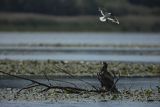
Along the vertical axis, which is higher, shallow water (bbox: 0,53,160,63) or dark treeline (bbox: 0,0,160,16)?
dark treeline (bbox: 0,0,160,16)

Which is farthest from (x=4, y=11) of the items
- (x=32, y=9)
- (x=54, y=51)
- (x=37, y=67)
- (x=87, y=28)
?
(x=37, y=67)

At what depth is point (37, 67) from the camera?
32.3 metres

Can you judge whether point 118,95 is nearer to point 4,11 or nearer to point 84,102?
point 84,102

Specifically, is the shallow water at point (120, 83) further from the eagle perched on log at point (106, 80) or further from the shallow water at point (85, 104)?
the shallow water at point (85, 104)

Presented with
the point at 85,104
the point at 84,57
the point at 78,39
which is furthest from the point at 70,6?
the point at 85,104

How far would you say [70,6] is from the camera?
A: 2977 inches

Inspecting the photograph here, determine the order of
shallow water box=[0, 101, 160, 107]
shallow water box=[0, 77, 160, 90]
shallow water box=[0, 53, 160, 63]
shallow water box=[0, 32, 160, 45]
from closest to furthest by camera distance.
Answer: shallow water box=[0, 101, 160, 107], shallow water box=[0, 77, 160, 90], shallow water box=[0, 53, 160, 63], shallow water box=[0, 32, 160, 45]

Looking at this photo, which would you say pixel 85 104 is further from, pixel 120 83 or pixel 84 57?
pixel 84 57

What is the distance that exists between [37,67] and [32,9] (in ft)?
141

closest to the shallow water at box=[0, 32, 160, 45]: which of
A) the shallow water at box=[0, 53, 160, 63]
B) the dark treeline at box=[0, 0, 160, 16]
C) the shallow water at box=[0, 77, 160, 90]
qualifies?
the dark treeline at box=[0, 0, 160, 16]

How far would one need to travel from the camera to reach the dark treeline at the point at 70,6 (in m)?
74.5

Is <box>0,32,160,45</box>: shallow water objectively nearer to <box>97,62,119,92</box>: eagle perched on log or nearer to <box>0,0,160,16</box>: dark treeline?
<box>0,0,160,16</box>: dark treeline

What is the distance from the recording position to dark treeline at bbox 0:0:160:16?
74500 mm

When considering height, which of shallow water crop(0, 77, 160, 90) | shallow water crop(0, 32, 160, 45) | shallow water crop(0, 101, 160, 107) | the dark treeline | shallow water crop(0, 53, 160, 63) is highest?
the dark treeline
